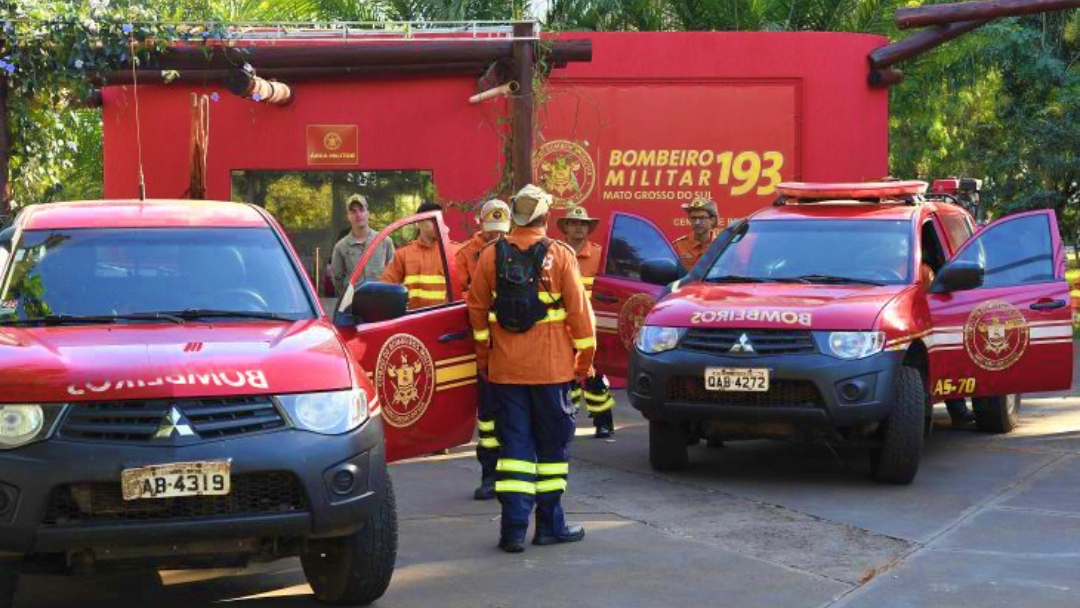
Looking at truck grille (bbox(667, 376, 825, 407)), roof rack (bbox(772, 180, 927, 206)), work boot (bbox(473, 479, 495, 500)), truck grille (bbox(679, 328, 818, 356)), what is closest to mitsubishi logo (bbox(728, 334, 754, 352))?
truck grille (bbox(679, 328, 818, 356))

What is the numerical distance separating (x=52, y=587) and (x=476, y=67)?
10.0 metres

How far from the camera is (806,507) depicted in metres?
9.39

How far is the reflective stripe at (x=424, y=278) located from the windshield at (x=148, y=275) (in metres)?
2.66

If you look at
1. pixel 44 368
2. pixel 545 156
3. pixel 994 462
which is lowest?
pixel 994 462

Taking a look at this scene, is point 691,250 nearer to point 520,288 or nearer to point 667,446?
point 667,446

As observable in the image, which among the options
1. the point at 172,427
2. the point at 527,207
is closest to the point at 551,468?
the point at 527,207

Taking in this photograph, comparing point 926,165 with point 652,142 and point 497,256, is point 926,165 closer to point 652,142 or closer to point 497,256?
point 652,142

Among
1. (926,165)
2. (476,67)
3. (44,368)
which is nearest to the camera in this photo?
(44,368)

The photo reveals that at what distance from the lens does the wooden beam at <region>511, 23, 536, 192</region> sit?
49.5 ft

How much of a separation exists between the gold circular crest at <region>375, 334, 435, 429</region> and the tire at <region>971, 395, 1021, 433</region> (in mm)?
5406

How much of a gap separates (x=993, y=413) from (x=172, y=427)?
7926 mm

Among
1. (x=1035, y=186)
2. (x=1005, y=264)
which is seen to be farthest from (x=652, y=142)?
(x=1035, y=186)

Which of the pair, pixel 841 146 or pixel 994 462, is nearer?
pixel 994 462

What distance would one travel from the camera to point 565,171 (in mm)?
17844
